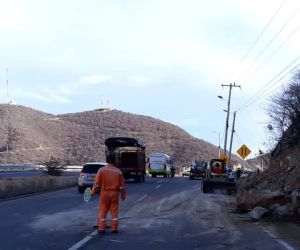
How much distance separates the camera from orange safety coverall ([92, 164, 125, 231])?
1366 cm

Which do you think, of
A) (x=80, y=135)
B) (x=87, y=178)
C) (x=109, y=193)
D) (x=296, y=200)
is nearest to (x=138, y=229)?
(x=109, y=193)

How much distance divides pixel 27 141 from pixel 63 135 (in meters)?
13.1

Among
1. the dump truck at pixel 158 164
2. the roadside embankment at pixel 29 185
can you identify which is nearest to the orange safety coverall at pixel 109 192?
the roadside embankment at pixel 29 185

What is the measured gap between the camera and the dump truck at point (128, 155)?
48.0m

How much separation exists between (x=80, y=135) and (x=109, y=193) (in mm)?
100937

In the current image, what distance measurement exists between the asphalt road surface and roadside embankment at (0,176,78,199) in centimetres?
349

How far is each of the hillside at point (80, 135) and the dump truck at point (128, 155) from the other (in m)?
45.8

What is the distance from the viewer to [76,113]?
431 ft

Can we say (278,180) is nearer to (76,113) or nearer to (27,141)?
(27,141)

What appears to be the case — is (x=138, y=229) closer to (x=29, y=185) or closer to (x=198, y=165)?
(x=29, y=185)

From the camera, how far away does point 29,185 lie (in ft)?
98.6

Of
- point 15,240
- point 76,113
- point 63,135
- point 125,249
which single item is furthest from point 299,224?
point 76,113

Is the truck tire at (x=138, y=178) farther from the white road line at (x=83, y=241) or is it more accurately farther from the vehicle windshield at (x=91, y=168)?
the white road line at (x=83, y=241)

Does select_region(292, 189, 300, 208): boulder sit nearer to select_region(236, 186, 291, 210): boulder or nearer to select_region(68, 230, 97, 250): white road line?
select_region(236, 186, 291, 210): boulder
